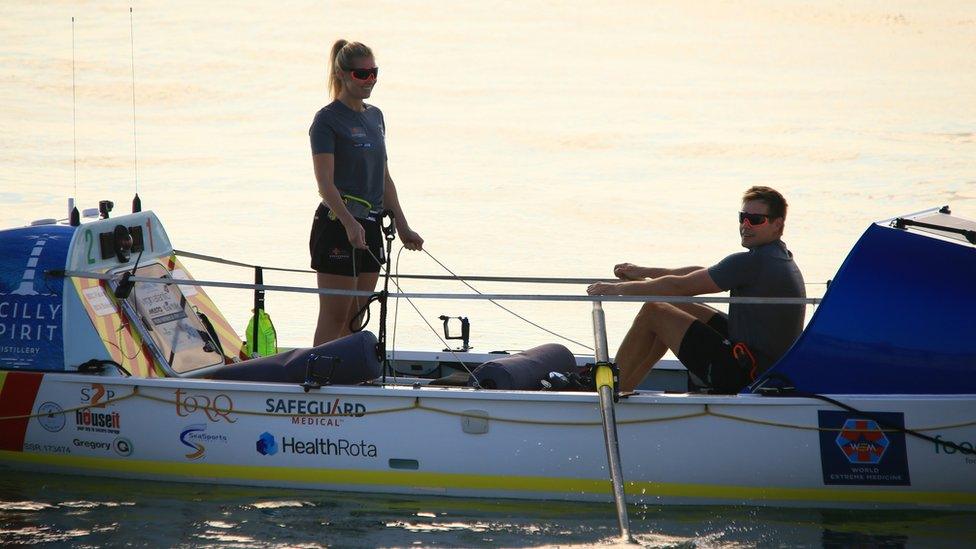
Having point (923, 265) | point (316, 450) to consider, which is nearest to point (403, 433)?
point (316, 450)

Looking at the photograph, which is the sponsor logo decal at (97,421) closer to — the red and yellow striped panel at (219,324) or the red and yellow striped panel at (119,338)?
the red and yellow striped panel at (119,338)

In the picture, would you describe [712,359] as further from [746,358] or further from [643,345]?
[643,345]

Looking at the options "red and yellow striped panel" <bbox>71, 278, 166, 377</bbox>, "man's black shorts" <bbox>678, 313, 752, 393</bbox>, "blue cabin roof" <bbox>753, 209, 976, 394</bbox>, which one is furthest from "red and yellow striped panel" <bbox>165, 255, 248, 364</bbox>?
"blue cabin roof" <bbox>753, 209, 976, 394</bbox>

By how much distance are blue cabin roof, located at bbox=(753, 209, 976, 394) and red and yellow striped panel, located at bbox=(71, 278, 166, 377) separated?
3.35m

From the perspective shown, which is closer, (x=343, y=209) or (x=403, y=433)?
(x=403, y=433)

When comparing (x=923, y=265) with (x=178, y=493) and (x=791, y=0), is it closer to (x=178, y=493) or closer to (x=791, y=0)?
(x=178, y=493)

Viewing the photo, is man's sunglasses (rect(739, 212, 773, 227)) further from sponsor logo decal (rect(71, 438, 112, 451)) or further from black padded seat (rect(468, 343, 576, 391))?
sponsor logo decal (rect(71, 438, 112, 451))

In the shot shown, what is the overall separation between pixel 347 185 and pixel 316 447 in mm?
1488

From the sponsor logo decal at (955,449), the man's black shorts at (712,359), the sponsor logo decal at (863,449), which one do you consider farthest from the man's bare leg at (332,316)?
the sponsor logo decal at (955,449)

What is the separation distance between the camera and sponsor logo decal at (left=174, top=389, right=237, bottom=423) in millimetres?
6785

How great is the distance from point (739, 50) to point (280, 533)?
26125 millimetres

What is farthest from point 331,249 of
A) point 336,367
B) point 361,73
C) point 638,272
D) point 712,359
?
point 712,359

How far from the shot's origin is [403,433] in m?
6.63

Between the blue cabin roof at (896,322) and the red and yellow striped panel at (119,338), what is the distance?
3.35 meters
